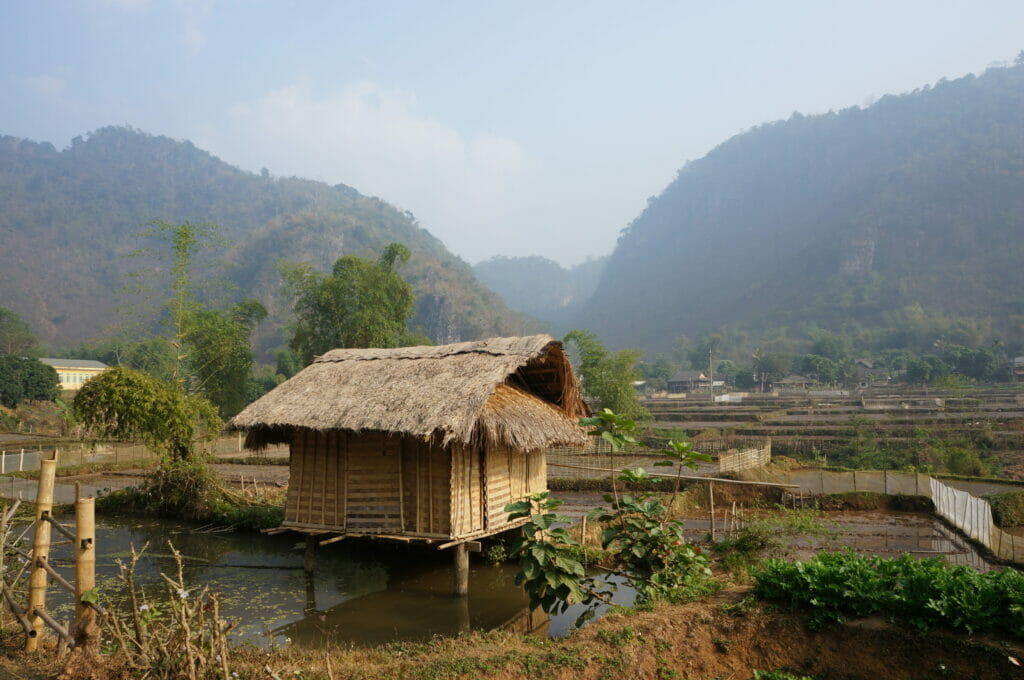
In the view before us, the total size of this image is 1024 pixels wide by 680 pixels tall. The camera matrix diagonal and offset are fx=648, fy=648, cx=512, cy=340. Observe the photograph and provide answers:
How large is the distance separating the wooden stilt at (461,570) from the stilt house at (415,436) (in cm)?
23

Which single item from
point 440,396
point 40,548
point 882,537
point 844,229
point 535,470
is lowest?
point 882,537

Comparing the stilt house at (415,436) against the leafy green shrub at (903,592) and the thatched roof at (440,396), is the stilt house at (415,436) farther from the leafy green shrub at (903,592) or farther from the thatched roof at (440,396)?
the leafy green shrub at (903,592)

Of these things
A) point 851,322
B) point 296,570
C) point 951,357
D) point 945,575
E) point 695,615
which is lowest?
point 296,570

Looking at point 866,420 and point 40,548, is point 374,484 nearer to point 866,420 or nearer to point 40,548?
point 40,548

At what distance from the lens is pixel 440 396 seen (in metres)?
9.98

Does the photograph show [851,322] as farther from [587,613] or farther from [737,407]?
[587,613]

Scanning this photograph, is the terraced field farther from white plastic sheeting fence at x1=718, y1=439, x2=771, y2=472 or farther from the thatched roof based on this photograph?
the thatched roof

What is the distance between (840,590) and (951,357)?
63.3 metres

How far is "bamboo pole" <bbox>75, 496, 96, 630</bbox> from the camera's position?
5.75 m

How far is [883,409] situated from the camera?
1545 inches

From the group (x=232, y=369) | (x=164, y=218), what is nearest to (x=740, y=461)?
(x=232, y=369)

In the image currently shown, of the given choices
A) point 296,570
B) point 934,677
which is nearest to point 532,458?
point 296,570

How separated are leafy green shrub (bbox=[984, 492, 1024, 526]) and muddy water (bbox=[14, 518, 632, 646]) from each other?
11.2 m

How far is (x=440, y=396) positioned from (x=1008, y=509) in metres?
14.5
